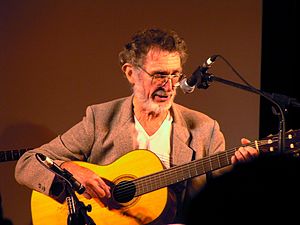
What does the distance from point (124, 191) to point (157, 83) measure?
25.2 inches

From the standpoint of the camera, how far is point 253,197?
2.84ft

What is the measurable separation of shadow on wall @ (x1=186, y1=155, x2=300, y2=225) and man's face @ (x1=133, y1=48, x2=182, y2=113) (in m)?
2.27

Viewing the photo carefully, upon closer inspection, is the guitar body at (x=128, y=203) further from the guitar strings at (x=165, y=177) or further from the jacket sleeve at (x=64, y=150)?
the jacket sleeve at (x=64, y=150)

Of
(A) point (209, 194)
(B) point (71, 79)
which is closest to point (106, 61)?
(B) point (71, 79)

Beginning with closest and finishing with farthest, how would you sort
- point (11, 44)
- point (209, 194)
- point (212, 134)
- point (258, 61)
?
point (209, 194)
point (212, 134)
point (11, 44)
point (258, 61)

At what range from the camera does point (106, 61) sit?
4.29 meters

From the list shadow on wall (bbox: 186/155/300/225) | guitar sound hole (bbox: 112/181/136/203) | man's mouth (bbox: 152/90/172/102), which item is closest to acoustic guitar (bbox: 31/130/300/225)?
guitar sound hole (bbox: 112/181/136/203)

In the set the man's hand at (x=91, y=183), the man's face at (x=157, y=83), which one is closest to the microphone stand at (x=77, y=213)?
the man's hand at (x=91, y=183)

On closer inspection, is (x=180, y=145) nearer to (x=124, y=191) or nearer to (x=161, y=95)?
(x=161, y=95)

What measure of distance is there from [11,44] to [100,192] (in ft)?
5.48

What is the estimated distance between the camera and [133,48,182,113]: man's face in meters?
3.15

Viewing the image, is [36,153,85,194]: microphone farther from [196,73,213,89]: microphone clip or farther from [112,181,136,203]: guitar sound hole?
[196,73,213,89]: microphone clip

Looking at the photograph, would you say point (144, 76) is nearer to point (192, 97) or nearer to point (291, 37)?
point (192, 97)

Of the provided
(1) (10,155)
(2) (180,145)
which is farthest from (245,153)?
(1) (10,155)
